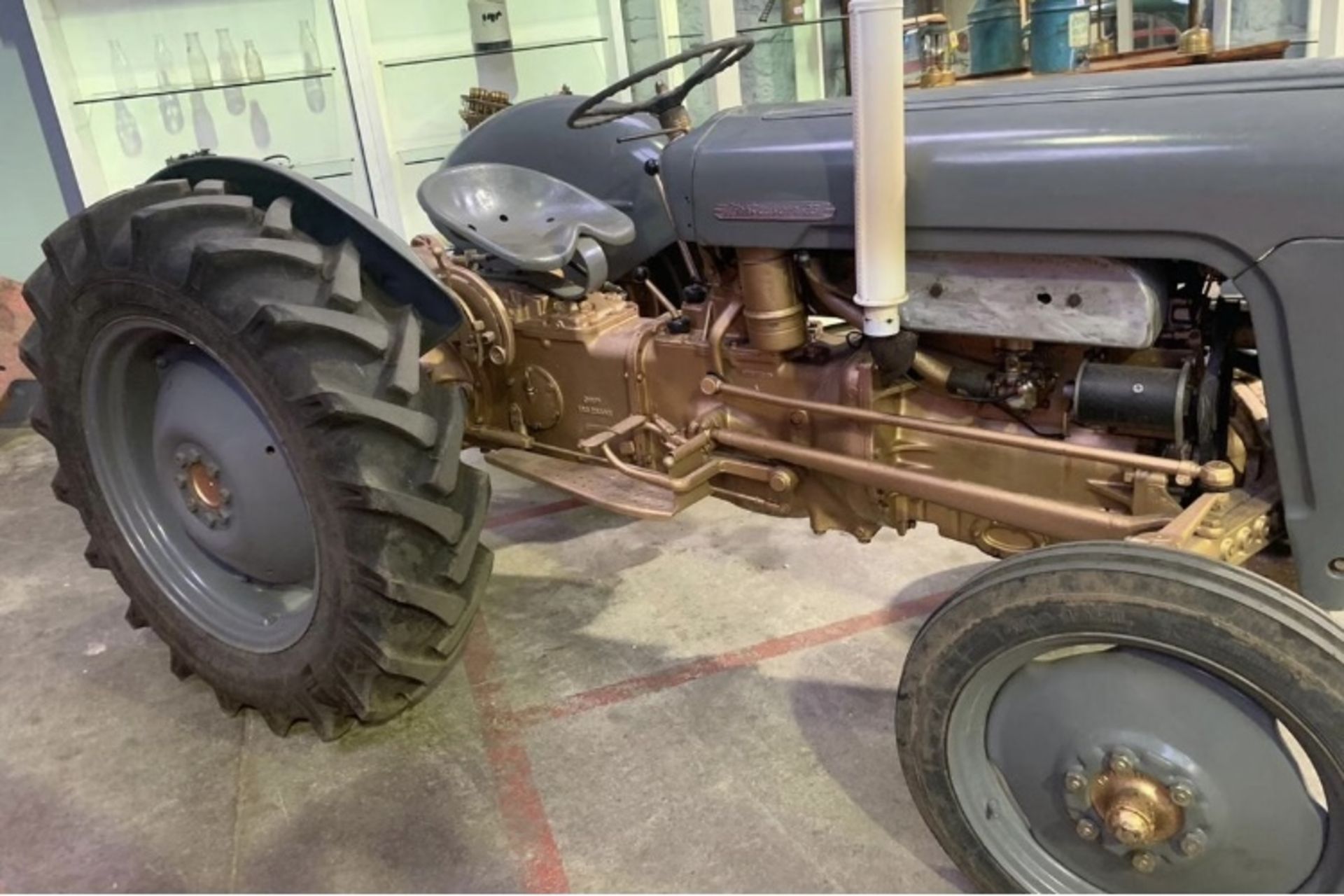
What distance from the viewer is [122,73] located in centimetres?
439

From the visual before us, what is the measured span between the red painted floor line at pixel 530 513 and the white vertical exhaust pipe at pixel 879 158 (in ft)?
5.31

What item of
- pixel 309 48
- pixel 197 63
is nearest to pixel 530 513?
pixel 309 48

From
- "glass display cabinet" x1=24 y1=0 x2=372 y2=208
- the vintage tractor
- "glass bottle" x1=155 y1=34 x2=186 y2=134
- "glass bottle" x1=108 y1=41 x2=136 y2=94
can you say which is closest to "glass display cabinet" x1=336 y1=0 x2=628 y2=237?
"glass display cabinet" x1=24 y1=0 x2=372 y2=208

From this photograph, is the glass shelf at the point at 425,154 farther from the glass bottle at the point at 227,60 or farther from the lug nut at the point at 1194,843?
the lug nut at the point at 1194,843

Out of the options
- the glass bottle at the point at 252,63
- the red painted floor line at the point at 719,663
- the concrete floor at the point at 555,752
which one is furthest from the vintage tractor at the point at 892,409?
the glass bottle at the point at 252,63

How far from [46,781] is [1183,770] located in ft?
6.25

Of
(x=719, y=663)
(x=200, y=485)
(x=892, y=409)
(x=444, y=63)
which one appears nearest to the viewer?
(x=892, y=409)

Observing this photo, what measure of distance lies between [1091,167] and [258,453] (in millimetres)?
1451

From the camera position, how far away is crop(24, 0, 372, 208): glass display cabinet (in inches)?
170

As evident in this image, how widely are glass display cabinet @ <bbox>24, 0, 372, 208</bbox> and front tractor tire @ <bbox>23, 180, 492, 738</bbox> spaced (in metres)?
2.64

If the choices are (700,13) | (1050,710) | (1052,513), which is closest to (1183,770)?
(1050,710)

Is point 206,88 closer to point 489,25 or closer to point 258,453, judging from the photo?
point 489,25

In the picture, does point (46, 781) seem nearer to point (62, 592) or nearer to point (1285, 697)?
point (62, 592)

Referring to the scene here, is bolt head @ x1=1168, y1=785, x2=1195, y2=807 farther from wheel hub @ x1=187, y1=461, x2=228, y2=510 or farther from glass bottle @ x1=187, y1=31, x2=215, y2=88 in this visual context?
glass bottle @ x1=187, y1=31, x2=215, y2=88
